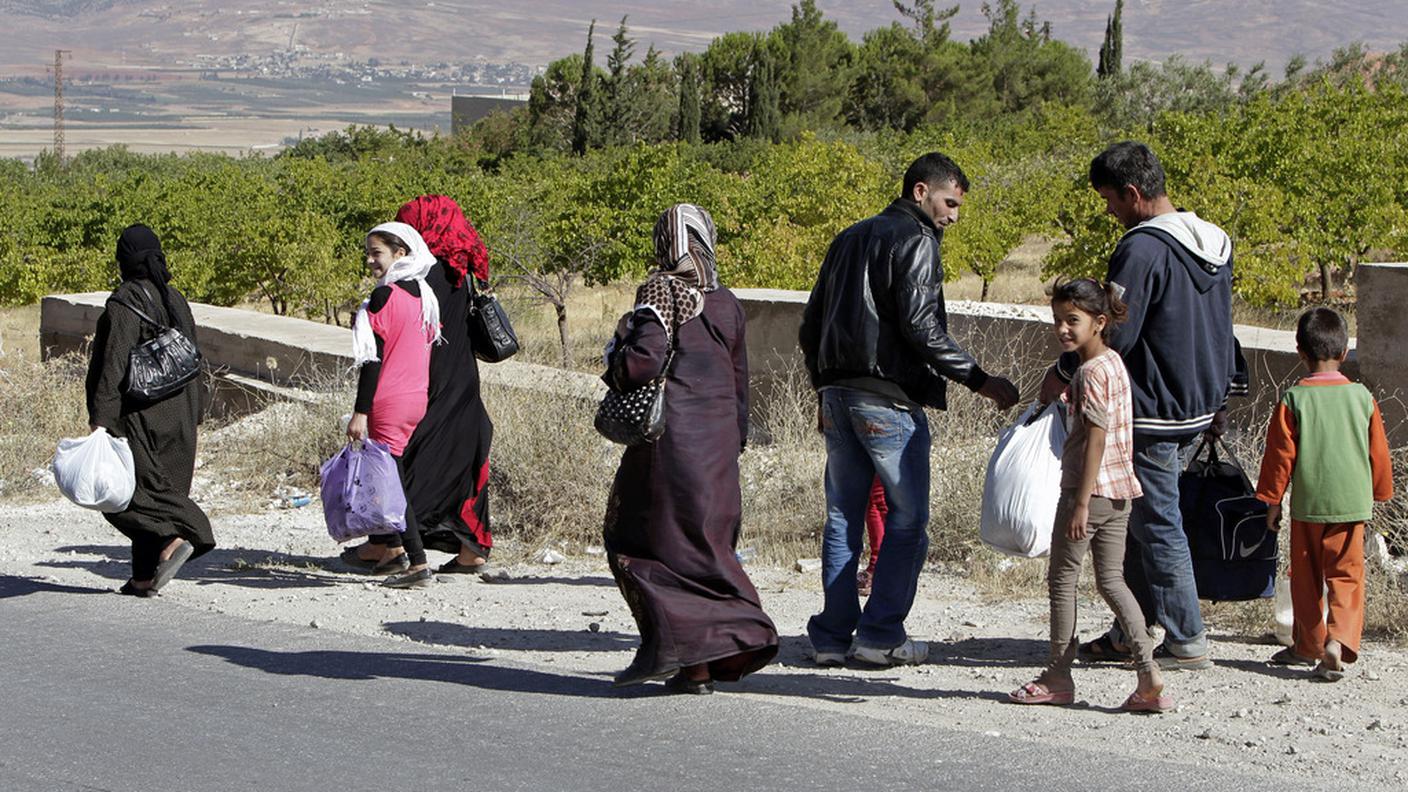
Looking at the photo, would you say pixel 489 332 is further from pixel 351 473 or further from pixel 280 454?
pixel 280 454

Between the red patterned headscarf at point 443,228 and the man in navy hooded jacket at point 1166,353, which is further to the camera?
the red patterned headscarf at point 443,228

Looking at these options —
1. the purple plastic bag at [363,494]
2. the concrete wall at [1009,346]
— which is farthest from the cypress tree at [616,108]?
the purple plastic bag at [363,494]

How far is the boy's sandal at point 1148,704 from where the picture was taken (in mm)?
5191

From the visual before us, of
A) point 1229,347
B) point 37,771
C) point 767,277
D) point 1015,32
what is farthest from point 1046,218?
point 1015,32

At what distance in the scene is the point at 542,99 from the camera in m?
75.6

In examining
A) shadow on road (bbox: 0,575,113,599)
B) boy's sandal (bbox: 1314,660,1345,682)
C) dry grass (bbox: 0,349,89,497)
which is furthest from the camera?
dry grass (bbox: 0,349,89,497)

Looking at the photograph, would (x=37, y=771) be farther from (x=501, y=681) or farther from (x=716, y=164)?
(x=716, y=164)

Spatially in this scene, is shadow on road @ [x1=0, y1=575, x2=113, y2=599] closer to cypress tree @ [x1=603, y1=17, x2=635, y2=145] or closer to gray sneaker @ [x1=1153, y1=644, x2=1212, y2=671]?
gray sneaker @ [x1=1153, y1=644, x2=1212, y2=671]

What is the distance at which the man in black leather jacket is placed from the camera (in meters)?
5.60

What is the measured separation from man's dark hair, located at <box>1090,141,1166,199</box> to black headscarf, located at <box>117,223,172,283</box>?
3899 millimetres

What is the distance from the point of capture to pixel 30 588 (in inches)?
291

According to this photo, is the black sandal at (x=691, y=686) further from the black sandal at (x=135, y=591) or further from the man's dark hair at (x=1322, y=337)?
the black sandal at (x=135, y=591)

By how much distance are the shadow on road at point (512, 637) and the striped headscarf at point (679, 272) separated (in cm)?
153

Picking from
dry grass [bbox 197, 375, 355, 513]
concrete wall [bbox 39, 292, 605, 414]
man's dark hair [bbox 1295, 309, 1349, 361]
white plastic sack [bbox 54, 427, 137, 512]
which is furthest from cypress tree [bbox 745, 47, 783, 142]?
man's dark hair [bbox 1295, 309, 1349, 361]
